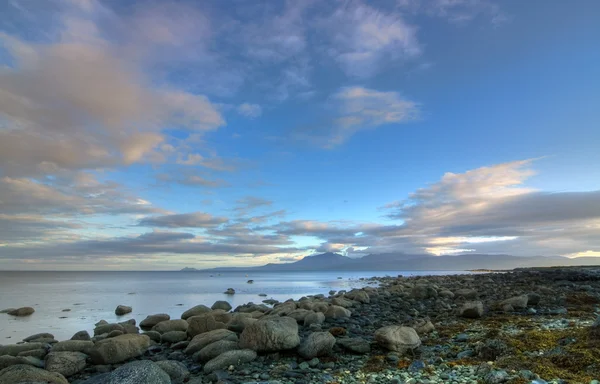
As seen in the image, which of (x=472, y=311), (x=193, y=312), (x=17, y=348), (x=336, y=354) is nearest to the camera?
(x=336, y=354)

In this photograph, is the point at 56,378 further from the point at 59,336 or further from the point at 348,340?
the point at 59,336

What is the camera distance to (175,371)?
9.45 m

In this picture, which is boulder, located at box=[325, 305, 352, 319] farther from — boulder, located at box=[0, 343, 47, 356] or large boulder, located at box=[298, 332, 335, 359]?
boulder, located at box=[0, 343, 47, 356]

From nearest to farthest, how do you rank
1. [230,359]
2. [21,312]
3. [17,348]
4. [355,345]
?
[230,359]
[355,345]
[17,348]
[21,312]

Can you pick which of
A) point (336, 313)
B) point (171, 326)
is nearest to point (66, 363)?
point (171, 326)

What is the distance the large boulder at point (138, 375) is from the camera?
7346 millimetres

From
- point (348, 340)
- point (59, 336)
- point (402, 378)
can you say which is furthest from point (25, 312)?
point (402, 378)

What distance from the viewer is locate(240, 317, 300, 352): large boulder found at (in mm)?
10484

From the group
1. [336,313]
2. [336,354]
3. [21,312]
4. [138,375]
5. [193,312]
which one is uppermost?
[138,375]

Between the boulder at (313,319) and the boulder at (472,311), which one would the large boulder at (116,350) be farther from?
the boulder at (472,311)

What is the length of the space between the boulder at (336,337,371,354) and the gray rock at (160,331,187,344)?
6.97 m

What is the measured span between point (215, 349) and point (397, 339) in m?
5.20

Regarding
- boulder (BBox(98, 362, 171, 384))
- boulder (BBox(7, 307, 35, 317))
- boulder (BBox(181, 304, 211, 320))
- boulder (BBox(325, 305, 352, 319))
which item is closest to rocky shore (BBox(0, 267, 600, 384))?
boulder (BBox(98, 362, 171, 384))

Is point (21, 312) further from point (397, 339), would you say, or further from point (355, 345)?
point (397, 339)
